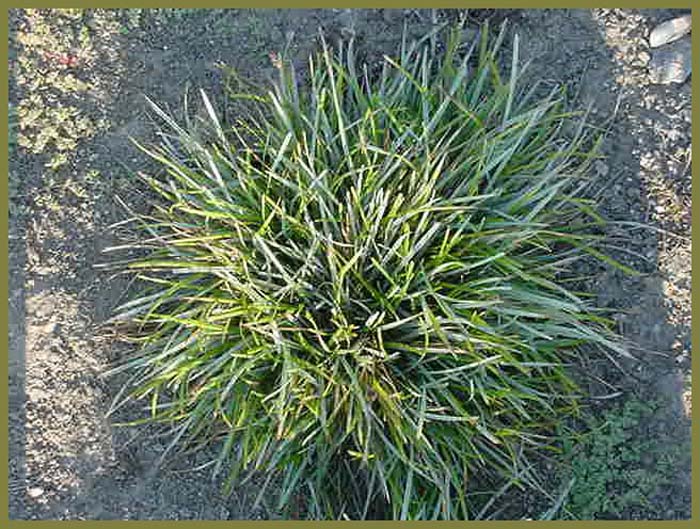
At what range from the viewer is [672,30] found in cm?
272

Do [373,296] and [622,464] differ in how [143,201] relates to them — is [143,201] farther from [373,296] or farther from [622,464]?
[622,464]

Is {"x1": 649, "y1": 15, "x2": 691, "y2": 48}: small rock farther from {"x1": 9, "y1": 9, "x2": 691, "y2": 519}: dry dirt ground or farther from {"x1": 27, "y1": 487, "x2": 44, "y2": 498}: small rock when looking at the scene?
{"x1": 27, "y1": 487, "x2": 44, "y2": 498}: small rock

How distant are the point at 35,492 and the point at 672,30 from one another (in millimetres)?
2581

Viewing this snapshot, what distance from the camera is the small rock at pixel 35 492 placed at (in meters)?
2.63

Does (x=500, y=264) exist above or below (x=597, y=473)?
above

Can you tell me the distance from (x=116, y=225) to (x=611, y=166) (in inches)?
65.0

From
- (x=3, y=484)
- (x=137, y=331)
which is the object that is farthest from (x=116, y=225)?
(x=3, y=484)

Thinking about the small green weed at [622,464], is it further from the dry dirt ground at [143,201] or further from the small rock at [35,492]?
the small rock at [35,492]

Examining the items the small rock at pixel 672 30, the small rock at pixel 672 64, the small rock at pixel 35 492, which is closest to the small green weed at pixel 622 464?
the small rock at pixel 672 64

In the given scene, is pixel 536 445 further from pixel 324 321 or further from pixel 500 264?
pixel 324 321

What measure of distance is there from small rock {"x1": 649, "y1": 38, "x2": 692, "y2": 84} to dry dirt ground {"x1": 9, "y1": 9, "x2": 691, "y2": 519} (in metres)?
0.03

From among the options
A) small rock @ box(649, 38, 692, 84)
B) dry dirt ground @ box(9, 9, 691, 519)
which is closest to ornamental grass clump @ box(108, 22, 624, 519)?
dry dirt ground @ box(9, 9, 691, 519)

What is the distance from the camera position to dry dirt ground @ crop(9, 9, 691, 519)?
264cm

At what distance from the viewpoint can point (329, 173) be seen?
248 centimetres
